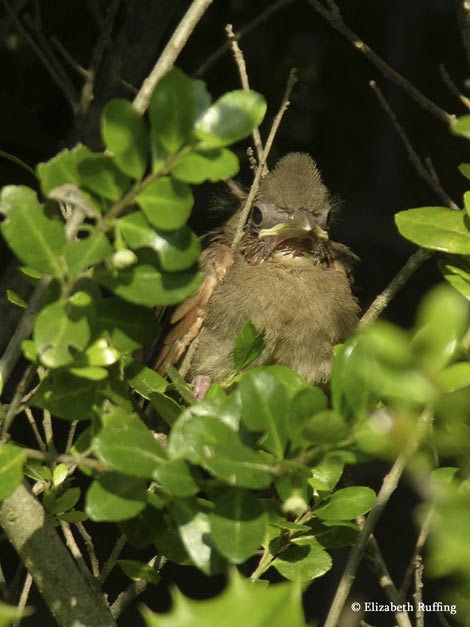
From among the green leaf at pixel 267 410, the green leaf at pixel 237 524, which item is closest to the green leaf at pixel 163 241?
the green leaf at pixel 267 410

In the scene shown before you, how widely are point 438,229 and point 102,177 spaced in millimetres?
663

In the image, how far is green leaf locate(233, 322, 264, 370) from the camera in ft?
5.06

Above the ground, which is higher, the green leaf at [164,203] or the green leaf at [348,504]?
the green leaf at [164,203]

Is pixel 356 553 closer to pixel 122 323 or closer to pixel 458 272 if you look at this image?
pixel 458 272

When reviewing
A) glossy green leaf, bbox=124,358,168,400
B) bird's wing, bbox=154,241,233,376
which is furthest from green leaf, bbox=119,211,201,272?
bird's wing, bbox=154,241,233,376

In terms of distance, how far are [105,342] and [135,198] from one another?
185mm

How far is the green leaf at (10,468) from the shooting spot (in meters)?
1.09

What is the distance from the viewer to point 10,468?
1.10 meters

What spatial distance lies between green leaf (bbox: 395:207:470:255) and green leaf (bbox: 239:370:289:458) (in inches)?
21.9

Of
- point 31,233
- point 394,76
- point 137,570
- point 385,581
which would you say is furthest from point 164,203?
point 385,581

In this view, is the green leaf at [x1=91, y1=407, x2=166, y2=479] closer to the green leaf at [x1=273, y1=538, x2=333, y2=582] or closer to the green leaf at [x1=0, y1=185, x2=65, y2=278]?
the green leaf at [x1=0, y1=185, x2=65, y2=278]

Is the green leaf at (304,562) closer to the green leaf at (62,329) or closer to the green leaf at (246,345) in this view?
the green leaf at (246,345)

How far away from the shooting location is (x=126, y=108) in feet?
3.43

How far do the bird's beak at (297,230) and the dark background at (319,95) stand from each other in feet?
1.00
